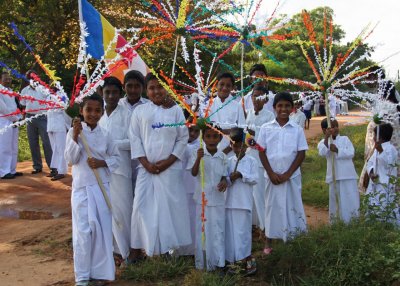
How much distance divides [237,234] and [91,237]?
1401mm

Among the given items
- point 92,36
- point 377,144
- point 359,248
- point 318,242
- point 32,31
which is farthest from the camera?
point 32,31

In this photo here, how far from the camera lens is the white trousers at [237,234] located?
505cm

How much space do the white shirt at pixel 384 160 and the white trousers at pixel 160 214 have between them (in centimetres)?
260

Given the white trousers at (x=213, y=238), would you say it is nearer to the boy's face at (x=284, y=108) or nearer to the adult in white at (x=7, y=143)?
the boy's face at (x=284, y=108)

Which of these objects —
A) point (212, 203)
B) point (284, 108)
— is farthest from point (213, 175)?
point (284, 108)

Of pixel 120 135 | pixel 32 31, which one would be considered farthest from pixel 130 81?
pixel 32 31

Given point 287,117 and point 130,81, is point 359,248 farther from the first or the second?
point 130,81

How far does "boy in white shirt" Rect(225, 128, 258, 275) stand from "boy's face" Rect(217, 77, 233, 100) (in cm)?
114

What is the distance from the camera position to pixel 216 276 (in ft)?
15.0

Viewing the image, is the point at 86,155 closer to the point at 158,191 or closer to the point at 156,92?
the point at 158,191

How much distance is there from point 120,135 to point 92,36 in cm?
211

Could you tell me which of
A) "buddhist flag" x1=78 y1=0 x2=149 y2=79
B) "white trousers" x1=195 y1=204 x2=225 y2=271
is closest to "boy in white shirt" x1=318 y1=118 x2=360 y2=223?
"white trousers" x1=195 y1=204 x2=225 y2=271

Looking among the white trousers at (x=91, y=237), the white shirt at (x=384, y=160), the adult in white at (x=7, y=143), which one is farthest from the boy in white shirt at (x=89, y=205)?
the adult in white at (x=7, y=143)

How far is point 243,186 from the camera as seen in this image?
5.15 meters
